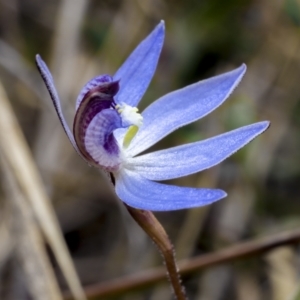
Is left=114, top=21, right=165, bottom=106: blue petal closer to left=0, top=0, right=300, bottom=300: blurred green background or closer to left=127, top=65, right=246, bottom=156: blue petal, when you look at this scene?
left=127, top=65, right=246, bottom=156: blue petal

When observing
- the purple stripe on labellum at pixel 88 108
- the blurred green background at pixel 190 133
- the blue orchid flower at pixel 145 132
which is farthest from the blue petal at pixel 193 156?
the blurred green background at pixel 190 133

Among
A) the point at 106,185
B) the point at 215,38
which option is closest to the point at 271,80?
the point at 215,38

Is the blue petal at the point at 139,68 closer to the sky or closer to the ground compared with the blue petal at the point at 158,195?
closer to the sky

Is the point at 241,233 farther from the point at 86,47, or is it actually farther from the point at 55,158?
the point at 86,47

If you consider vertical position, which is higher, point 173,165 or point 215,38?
point 215,38

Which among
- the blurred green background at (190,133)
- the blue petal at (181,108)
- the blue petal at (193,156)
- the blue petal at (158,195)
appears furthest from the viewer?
the blurred green background at (190,133)

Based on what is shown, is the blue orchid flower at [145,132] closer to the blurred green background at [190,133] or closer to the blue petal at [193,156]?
the blue petal at [193,156]

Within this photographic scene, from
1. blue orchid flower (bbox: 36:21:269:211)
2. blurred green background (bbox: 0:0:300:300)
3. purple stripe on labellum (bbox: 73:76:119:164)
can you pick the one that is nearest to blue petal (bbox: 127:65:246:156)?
blue orchid flower (bbox: 36:21:269:211)
